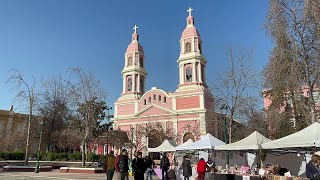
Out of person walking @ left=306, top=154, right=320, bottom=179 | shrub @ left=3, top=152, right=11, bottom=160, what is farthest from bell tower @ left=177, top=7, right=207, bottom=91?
person walking @ left=306, top=154, right=320, bottom=179

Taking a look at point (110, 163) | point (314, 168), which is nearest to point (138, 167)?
point (110, 163)

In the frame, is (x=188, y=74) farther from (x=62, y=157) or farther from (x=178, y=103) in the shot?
(x=62, y=157)

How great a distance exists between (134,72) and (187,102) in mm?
13810

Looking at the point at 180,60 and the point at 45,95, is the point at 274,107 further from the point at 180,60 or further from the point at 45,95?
the point at 180,60

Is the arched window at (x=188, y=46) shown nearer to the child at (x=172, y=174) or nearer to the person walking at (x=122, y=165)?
the child at (x=172, y=174)

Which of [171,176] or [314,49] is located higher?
[314,49]

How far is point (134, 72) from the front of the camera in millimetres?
63469

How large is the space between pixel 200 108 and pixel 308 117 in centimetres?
3591

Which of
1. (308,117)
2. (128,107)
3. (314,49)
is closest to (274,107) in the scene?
(308,117)

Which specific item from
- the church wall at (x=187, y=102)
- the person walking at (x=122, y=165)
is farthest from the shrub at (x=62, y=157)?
the person walking at (x=122, y=165)

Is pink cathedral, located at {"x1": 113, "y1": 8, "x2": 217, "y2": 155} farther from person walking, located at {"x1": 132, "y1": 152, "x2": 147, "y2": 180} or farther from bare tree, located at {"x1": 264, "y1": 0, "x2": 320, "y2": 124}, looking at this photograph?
person walking, located at {"x1": 132, "y1": 152, "x2": 147, "y2": 180}

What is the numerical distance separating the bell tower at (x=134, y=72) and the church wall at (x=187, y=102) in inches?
390

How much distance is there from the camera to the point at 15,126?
64.7 m

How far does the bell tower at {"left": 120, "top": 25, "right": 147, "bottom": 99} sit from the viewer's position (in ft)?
209
